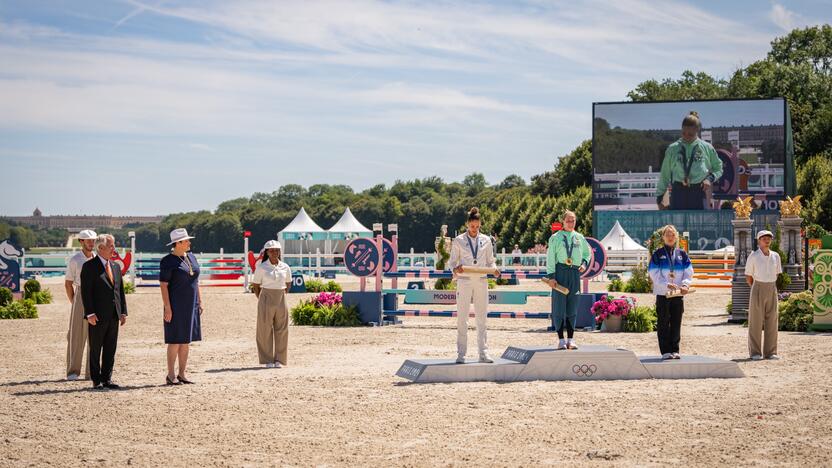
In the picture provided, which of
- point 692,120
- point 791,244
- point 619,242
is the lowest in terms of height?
point 791,244

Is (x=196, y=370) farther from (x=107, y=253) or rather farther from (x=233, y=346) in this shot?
(x=233, y=346)

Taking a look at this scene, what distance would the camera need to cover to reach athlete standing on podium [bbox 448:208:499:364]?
43.2 feet

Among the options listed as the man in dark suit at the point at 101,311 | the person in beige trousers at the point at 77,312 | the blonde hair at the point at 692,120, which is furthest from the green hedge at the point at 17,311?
the blonde hair at the point at 692,120

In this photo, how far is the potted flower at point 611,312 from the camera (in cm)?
2148

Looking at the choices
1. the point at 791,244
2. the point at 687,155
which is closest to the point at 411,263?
the point at 687,155

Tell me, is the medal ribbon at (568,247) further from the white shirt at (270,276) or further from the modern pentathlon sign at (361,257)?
the modern pentathlon sign at (361,257)

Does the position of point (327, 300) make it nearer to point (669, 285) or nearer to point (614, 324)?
point (614, 324)

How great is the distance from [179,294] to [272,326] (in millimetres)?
2514

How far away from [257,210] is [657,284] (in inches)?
5081

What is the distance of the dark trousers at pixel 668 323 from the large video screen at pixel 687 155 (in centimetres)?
4186

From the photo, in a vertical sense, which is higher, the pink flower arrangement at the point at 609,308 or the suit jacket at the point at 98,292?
the suit jacket at the point at 98,292

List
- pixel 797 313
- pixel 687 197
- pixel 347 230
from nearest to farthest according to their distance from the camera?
pixel 797 313 < pixel 687 197 < pixel 347 230

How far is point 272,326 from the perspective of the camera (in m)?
15.1

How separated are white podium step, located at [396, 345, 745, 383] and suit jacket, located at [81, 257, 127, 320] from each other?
3416 mm
